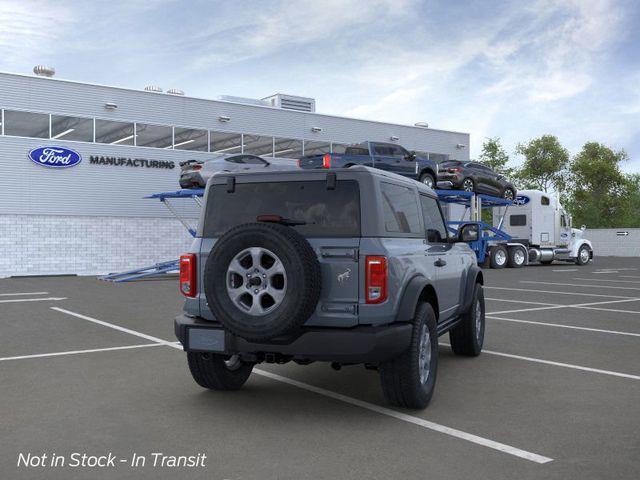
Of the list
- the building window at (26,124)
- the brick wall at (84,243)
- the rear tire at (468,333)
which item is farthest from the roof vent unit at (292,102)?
the rear tire at (468,333)

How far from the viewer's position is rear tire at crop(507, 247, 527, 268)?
29.8 meters

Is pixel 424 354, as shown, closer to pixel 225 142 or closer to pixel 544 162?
pixel 225 142

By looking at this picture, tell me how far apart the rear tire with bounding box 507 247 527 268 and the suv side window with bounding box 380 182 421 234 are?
2485 cm

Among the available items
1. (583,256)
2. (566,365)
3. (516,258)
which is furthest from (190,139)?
(566,365)

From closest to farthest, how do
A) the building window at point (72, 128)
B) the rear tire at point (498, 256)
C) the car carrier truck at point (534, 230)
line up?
the building window at point (72, 128), the rear tire at point (498, 256), the car carrier truck at point (534, 230)

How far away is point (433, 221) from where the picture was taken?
689 cm

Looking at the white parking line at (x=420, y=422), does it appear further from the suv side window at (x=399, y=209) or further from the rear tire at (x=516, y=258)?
the rear tire at (x=516, y=258)

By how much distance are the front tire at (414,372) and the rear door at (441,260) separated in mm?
650

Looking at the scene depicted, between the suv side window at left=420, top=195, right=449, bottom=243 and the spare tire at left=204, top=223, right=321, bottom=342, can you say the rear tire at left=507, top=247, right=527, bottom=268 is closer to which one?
the suv side window at left=420, top=195, right=449, bottom=243

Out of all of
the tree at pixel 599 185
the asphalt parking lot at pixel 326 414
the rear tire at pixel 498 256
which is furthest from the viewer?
the tree at pixel 599 185

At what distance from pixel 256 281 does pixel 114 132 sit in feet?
79.3

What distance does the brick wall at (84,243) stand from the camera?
25.1m

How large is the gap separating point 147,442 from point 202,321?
1179 mm

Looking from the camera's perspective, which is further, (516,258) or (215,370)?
(516,258)
